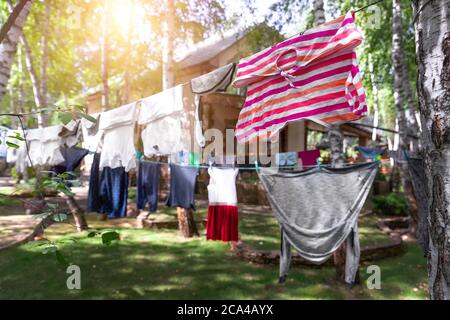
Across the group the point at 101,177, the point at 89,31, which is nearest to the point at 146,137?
the point at 101,177

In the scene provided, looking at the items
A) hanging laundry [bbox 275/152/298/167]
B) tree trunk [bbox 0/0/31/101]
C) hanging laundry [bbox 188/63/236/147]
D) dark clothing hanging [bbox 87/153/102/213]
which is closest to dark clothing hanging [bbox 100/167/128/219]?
dark clothing hanging [bbox 87/153/102/213]

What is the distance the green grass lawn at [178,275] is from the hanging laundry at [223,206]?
101cm

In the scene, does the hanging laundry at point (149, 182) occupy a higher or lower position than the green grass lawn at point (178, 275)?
higher

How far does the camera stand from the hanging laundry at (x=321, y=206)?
4203mm

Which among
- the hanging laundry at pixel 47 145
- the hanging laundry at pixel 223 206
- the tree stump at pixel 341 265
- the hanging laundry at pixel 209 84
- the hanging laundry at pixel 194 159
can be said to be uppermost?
the hanging laundry at pixel 209 84

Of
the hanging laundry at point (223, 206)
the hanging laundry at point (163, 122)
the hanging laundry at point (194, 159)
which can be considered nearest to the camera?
the hanging laundry at point (163, 122)

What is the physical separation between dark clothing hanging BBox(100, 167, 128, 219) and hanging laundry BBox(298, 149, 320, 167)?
3.64m

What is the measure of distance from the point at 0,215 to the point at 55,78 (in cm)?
1826

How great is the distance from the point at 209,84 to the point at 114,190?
387 centimetres

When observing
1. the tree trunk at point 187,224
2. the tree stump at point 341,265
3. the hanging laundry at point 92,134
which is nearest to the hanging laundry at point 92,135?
the hanging laundry at point 92,134

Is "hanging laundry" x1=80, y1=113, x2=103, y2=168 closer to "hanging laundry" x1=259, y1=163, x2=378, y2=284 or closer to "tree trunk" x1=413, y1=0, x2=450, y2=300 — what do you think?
"hanging laundry" x1=259, y1=163, x2=378, y2=284

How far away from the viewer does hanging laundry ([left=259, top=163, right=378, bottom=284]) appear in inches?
165

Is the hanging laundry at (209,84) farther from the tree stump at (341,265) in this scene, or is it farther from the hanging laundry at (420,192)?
the tree stump at (341,265)
